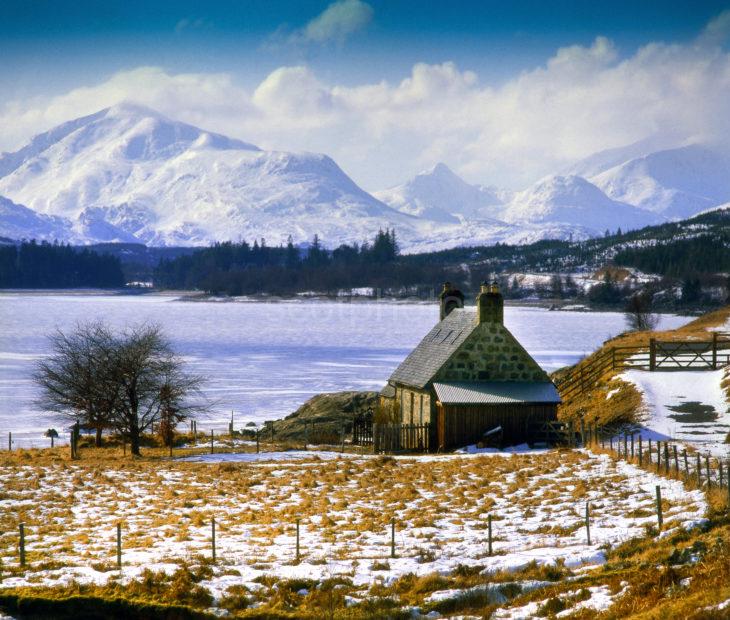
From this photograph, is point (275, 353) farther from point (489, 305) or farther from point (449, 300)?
point (489, 305)

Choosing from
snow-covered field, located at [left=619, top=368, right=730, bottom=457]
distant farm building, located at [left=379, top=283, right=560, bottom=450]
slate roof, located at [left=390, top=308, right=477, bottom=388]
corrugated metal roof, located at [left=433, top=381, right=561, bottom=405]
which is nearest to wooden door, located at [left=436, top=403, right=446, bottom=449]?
distant farm building, located at [left=379, top=283, right=560, bottom=450]

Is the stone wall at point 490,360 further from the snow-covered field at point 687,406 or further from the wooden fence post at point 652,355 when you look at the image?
the wooden fence post at point 652,355

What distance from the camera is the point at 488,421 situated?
42.3 meters

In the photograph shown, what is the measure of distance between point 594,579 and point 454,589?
2.70m

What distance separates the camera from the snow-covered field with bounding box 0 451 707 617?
67.6 ft

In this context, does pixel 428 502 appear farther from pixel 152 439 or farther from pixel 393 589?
pixel 152 439

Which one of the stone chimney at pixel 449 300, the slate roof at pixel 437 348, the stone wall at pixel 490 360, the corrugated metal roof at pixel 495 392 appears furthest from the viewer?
the stone chimney at pixel 449 300

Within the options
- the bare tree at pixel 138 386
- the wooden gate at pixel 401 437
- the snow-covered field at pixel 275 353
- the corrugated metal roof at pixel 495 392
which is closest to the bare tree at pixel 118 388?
the bare tree at pixel 138 386

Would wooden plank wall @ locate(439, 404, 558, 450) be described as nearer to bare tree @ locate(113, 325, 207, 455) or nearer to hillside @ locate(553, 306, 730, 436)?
→ hillside @ locate(553, 306, 730, 436)

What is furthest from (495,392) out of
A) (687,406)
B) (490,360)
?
(687,406)

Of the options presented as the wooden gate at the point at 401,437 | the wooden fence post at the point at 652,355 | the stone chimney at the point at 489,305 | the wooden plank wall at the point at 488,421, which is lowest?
the wooden gate at the point at 401,437

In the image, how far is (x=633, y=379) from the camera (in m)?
46.8

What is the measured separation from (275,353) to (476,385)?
212 ft

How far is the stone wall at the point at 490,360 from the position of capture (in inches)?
1741
